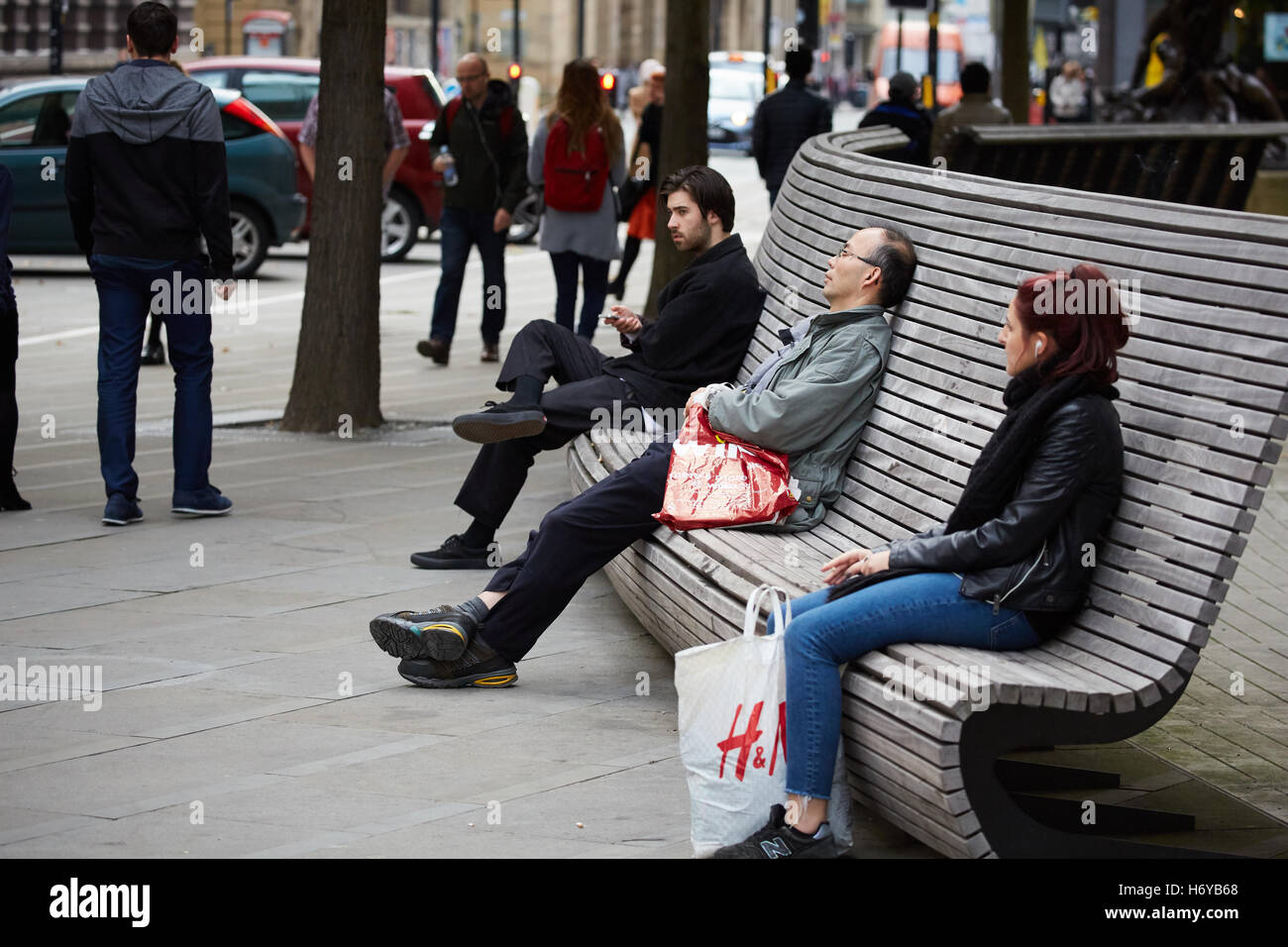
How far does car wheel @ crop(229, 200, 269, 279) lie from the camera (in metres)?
17.4

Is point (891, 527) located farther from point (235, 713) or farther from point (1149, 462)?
point (235, 713)

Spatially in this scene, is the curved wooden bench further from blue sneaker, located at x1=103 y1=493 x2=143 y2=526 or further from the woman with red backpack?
the woman with red backpack

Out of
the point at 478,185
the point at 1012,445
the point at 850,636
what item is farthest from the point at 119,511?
the point at 478,185

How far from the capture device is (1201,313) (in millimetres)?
4312

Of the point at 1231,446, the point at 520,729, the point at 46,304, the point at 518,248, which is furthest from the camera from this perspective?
the point at 518,248

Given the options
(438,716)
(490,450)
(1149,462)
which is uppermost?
(1149,462)

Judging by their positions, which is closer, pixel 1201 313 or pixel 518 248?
pixel 1201 313

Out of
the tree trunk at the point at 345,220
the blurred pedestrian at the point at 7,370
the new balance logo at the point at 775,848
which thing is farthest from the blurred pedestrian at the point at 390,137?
the new balance logo at the point at 775,848

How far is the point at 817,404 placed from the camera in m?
5.46

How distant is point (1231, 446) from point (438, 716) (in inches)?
90.6

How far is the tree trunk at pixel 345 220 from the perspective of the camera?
997cm

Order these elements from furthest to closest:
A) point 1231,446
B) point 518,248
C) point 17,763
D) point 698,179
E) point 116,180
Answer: point 518,248 < point 116,180 < point 698,179 < point 17,763 < point 1231,446

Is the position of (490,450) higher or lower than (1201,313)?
lower

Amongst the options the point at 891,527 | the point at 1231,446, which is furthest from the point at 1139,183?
the point at 1231,446
